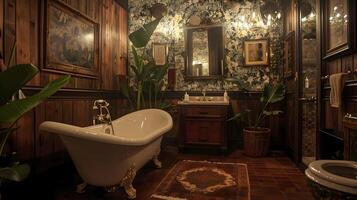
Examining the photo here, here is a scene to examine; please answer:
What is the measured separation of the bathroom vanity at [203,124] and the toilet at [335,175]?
6.25ft

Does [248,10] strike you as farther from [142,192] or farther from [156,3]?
[142,192]

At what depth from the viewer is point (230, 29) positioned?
3586mm

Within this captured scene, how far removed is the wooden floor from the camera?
1.83 m

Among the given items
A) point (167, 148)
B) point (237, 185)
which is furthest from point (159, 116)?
point (237, 185)

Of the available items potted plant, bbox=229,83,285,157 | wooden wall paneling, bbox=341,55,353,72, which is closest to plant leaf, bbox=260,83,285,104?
potted plant, bbox=229,83,285,157

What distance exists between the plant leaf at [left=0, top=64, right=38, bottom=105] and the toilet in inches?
56.3

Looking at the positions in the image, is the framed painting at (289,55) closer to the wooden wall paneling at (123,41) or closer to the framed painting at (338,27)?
the framed painting at (338,27)

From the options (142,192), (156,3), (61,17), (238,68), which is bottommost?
(142,192)

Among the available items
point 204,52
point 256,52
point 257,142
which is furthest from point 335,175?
point 204,52

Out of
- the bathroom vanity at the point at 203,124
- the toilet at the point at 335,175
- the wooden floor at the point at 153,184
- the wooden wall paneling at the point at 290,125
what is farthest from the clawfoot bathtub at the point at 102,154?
the wooden wall paneling at the point at 290,125

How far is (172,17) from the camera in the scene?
3.78 meters

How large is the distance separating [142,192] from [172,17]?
2.94 m

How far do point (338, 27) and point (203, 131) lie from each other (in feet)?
6.61

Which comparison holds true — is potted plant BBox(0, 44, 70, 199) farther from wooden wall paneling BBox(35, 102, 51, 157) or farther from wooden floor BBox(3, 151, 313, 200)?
wooden wall paneling BBox(35, 102, 51, 157)
